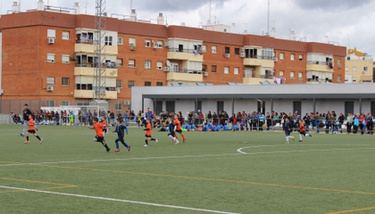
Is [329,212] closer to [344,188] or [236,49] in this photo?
[344,188]

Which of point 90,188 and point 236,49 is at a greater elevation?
point 236,49

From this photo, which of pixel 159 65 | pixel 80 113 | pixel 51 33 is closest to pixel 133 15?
pixel 159 65

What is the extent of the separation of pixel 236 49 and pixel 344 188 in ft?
277

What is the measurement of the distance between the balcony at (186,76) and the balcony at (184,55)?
1.84 metres

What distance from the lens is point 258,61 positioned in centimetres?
10044

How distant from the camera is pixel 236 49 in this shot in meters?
99.6

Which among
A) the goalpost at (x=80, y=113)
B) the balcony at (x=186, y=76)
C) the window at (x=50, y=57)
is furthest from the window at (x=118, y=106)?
the goalpost at (x=80, y=113)

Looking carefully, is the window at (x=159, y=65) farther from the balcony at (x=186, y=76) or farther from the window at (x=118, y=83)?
the window at (x=118, y=83)

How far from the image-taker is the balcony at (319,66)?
352 ft

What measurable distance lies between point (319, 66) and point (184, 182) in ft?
309

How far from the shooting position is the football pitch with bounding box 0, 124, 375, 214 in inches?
504

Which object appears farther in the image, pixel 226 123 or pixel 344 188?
pixel 226 123

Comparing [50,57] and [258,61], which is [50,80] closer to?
[50,57]

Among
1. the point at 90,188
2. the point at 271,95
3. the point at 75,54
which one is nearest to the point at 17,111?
the point at 75,54
